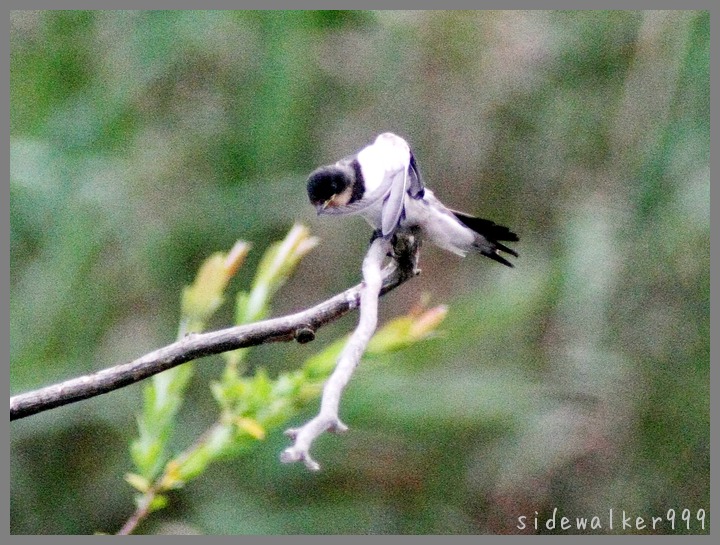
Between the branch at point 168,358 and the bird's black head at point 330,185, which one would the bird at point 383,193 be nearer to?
the bird's black head at point 330,185

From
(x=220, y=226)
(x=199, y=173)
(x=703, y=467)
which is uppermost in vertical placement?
(x=199, y=173)

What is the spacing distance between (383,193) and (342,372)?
660 mm

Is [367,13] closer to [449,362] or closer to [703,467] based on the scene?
[449,362]

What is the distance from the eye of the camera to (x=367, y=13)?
2684 mm

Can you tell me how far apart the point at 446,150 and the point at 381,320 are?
572 mm

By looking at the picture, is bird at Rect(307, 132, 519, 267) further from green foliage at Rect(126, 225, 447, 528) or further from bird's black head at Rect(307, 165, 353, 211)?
green foliage at Rect(126, 225, 447, 528)

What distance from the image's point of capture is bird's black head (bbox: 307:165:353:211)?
5.12ft

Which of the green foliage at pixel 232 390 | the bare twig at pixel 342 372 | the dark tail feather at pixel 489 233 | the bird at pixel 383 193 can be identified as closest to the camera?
the bare twig at pixel 342 372

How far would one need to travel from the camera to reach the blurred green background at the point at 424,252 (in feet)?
8.13

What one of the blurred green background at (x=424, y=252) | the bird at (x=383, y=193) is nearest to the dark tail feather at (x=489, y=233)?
the bird at (x=383, y=193)

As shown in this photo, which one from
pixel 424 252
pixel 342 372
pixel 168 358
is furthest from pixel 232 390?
pixel 424 252

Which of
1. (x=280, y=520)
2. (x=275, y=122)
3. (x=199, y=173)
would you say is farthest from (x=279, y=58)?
(x=280, y=520)

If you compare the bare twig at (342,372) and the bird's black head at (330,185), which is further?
the bird's black head at (330,185)

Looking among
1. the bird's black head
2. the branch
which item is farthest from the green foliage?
the branch
